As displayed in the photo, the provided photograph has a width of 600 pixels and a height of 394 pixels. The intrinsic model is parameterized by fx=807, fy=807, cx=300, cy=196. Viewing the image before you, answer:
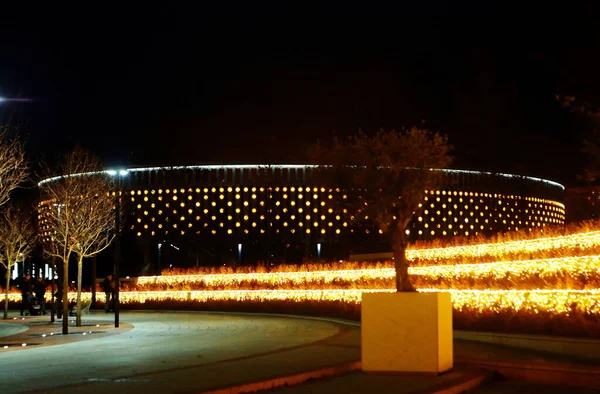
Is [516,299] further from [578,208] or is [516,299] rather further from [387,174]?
[578,208]

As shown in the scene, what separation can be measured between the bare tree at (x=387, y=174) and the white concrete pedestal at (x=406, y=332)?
3081 mm

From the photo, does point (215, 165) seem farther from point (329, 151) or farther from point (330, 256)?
point (329, 151)

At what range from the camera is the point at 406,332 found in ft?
42.1

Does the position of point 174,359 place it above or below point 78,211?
below

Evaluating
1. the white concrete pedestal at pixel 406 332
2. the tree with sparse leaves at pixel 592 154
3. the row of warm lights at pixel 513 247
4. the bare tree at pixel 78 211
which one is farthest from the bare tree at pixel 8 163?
the row of warm lights at pixel 513 247

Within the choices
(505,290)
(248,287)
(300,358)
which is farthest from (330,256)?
(300,358)

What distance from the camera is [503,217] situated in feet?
301

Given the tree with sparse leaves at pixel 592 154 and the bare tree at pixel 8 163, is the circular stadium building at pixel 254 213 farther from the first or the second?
the tree with sparse leaves at pixel 592 154

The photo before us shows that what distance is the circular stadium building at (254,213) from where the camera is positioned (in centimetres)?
8819

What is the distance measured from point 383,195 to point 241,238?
72.7 meters

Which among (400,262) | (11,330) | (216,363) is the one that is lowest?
(11,330)

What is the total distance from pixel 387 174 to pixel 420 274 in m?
10.1

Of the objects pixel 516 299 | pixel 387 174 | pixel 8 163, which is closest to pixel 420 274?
pixel 516 299

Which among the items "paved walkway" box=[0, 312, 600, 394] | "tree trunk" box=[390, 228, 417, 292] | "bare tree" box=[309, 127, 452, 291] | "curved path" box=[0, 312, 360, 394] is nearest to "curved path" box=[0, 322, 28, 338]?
"paved walkway" box=[0, 312, 600, 394]
